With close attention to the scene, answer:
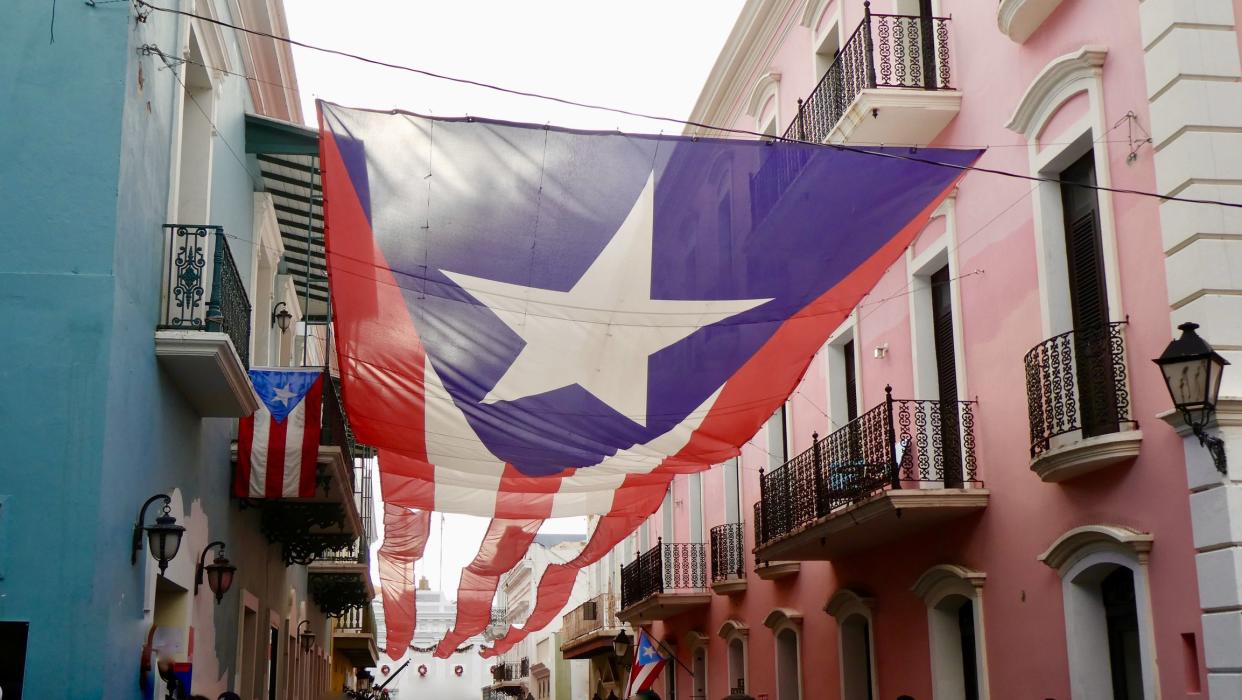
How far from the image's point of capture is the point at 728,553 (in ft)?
69.8

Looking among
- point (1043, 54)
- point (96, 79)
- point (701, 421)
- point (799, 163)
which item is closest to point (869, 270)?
point (799, 163)

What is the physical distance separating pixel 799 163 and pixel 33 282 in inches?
201

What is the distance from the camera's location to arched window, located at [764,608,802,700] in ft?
58.0

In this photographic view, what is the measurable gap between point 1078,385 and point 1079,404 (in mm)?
163

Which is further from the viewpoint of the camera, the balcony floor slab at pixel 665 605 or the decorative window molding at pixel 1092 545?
the balcony floor slab at pixel 665 605

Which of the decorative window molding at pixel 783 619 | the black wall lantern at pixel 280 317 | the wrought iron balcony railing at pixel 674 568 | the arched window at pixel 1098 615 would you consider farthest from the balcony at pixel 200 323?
the wrought iron balcony railing at pixel 674 568

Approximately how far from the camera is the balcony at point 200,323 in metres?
9.59

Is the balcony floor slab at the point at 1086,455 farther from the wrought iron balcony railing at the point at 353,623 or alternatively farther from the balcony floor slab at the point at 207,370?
the wrought iron balcony railing at the point at 353,623

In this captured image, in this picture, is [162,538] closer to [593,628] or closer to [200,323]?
[200,323]

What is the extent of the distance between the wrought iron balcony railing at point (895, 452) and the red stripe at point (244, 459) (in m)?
6.26

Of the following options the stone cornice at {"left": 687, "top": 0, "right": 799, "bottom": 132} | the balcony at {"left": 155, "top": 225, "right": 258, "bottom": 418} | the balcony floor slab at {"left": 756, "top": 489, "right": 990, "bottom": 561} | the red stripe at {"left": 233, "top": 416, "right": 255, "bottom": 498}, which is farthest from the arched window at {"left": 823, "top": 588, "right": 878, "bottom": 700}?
the stone cornice at {"left": 687, "top": 0, "right": 799, "bottom": 132}

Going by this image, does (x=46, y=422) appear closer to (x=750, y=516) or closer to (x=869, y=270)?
(x=869, y=270)

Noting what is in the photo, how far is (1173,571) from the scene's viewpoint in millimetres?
8859

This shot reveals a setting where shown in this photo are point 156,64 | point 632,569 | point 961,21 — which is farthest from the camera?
point 632,569
